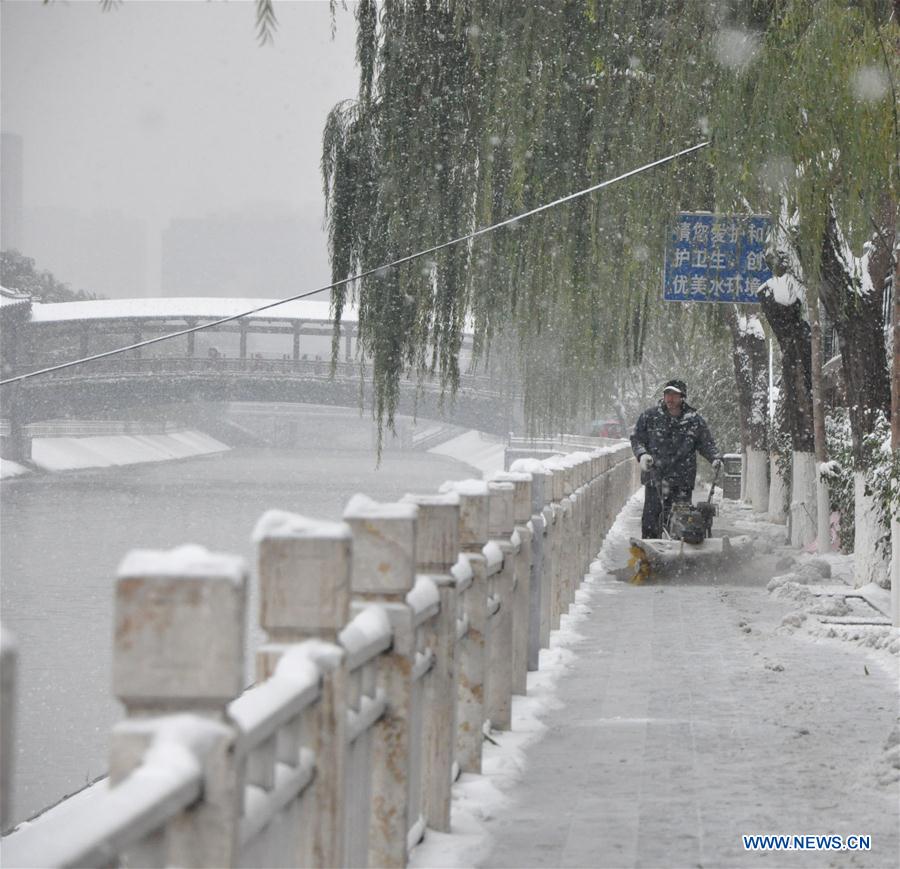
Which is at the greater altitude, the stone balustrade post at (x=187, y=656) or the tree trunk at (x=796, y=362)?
the tree trunk at (x=796, y=362)

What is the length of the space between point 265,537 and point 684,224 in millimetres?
9557

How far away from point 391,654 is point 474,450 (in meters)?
91.5

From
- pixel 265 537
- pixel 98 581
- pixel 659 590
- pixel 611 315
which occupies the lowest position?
pixel 98 581

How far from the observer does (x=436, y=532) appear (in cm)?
494

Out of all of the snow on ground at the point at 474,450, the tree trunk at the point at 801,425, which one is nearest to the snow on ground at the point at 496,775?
the tree trunk at the point at 801,425

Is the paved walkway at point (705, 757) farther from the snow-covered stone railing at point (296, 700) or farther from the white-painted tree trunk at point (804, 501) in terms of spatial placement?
the white-painted tree trunk at point (804, 501)

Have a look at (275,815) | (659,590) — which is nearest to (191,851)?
(275,815)

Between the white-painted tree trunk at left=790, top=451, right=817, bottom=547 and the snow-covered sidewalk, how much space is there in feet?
25.5

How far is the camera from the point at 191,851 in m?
2.27

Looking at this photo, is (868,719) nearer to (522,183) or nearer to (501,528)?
(501,528)

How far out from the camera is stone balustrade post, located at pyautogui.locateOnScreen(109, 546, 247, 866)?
2.23 meters

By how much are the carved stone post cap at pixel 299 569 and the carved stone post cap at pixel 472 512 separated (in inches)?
109

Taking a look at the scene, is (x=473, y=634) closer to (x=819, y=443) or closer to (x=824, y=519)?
(x=824, y=519)

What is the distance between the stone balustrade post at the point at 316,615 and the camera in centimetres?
309
